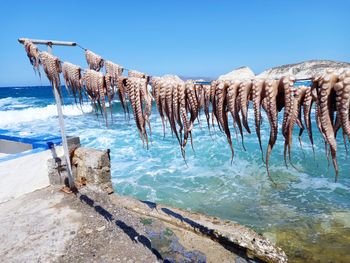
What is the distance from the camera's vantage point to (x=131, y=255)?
204 inches

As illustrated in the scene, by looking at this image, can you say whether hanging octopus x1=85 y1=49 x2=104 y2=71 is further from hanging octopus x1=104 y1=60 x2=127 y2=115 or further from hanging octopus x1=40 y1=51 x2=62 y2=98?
hanging octopus x1=40 y1=51 x2=62 y2=98

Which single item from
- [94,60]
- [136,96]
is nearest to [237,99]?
[136,96]

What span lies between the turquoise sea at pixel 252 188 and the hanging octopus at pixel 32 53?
859 millimetres

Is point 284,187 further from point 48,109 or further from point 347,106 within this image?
point 48,109

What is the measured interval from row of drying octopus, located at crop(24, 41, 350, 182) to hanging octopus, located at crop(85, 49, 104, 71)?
0.44 m

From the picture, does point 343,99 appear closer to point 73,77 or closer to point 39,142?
point 73,77

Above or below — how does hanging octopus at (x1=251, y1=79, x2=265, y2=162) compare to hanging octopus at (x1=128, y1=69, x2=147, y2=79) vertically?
below

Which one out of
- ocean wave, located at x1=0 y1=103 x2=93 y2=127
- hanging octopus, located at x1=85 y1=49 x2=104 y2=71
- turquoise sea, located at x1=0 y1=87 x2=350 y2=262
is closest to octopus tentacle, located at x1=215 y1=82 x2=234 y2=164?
turquoise sea, located at x1=0 y1=87 x2=350 y2=262

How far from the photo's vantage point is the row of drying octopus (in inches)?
84.9

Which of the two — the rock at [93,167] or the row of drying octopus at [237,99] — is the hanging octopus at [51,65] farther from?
the rock at [93,167]

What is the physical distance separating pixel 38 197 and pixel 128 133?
18.2 metres

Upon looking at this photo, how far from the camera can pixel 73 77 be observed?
152 inches

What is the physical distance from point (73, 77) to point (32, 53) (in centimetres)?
128

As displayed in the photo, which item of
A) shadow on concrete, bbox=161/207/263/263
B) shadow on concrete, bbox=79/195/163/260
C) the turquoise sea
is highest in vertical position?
shadow on concrete, bbox=79/195/163/260
